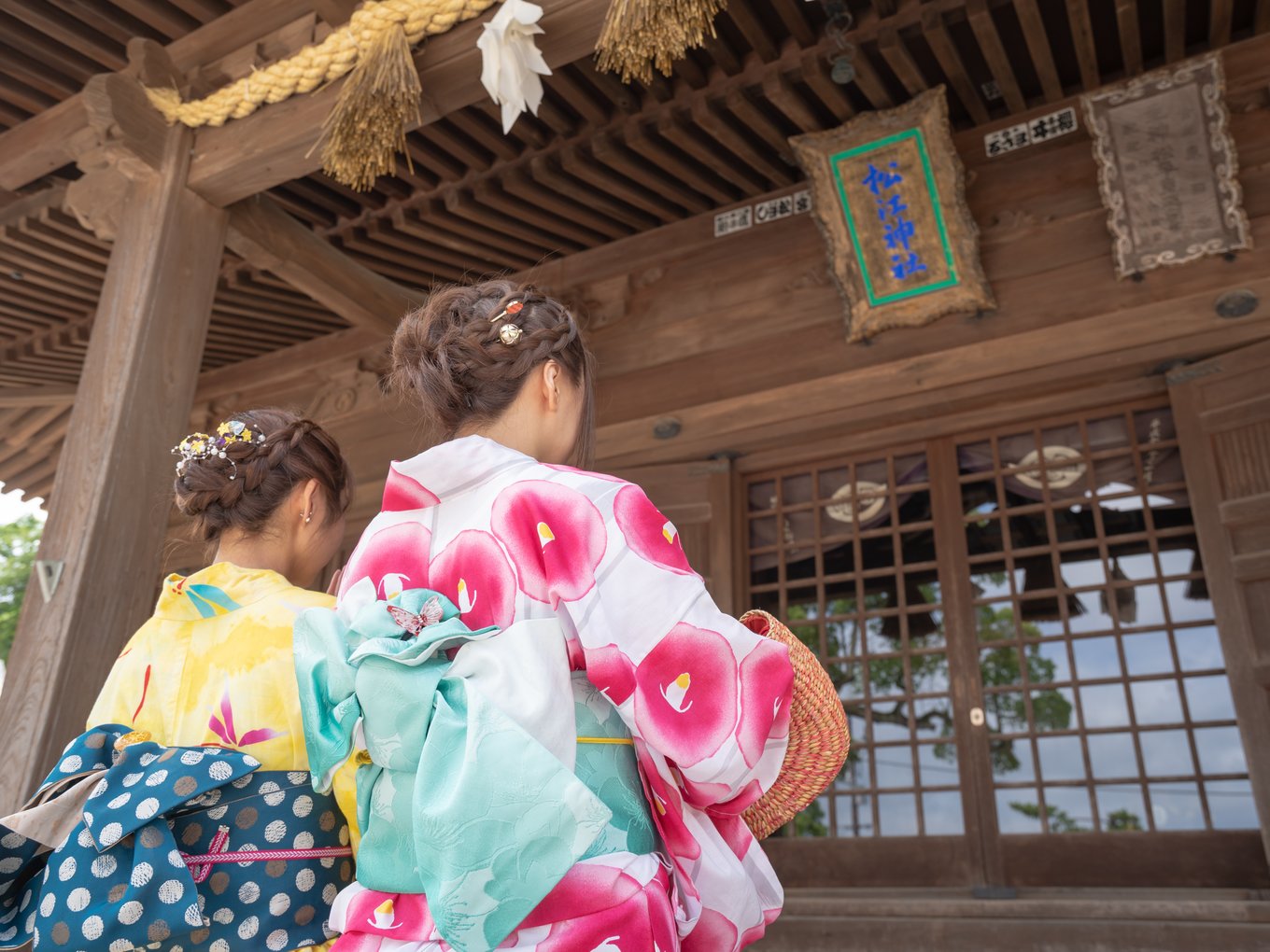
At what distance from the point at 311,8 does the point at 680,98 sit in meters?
1.49

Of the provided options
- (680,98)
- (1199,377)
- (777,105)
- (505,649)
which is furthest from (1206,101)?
(505,649)

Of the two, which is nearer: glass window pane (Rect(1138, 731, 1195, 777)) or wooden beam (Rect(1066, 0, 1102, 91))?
wooden beam (Rect(1066, 0, 1102, 91))

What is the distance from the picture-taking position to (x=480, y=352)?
1498 mm

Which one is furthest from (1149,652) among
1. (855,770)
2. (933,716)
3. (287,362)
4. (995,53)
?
(287,362)

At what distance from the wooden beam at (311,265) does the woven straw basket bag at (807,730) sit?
350cm

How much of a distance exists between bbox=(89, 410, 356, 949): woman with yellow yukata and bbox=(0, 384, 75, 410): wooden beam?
5.37 meters

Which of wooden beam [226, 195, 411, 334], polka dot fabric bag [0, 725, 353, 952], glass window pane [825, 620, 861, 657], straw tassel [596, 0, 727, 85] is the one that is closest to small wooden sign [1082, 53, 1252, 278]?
straw tassel [596, 0, 727, 85]

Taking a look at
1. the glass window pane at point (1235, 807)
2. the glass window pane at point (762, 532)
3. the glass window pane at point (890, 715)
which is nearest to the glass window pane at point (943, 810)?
the glass window pane at point (890, 715)

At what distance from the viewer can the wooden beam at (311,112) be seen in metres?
3.16

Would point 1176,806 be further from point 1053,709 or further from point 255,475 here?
point 255,475

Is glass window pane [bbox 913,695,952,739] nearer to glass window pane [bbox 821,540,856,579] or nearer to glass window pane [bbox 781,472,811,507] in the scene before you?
glass window pane [bbox 821,540,856,579]

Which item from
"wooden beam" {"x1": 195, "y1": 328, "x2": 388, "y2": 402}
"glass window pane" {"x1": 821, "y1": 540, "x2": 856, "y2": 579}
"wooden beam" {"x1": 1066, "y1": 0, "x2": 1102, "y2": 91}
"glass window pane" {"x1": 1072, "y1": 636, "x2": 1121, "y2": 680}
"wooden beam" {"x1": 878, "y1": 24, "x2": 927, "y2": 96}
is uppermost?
"wooden beam" {"x1": 1066, "y1": 0, "x2": 1102, "y2": 91}

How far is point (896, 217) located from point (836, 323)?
1.80 feet

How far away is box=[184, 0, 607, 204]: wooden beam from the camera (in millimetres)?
3160
